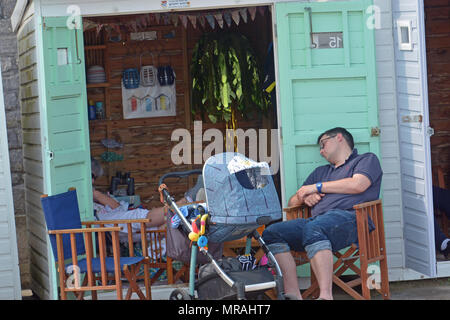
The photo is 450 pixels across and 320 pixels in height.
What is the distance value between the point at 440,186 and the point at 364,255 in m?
2.70

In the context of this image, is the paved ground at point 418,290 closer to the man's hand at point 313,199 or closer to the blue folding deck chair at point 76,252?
the man's hand at point 313,199

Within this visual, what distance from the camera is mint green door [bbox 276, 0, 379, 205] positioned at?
5.95 m

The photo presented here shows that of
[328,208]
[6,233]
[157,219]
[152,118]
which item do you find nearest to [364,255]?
[328,208]

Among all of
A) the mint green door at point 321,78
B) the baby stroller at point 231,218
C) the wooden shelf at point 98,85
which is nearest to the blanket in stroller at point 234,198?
the baby stroller at point 231,218

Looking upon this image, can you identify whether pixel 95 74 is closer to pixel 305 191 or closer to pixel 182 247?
pixel 305 191

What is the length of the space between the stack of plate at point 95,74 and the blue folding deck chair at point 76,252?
9.63ft

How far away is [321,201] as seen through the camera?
5680 mm

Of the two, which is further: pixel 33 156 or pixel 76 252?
pixel 33 156

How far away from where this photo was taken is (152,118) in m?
8.58

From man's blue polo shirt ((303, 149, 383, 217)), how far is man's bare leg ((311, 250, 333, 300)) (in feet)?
1.72

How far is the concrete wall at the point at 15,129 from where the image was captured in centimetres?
697

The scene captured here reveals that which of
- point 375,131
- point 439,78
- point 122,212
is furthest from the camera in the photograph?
point 439,78

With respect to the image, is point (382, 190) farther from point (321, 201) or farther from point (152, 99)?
point (152, 99)
